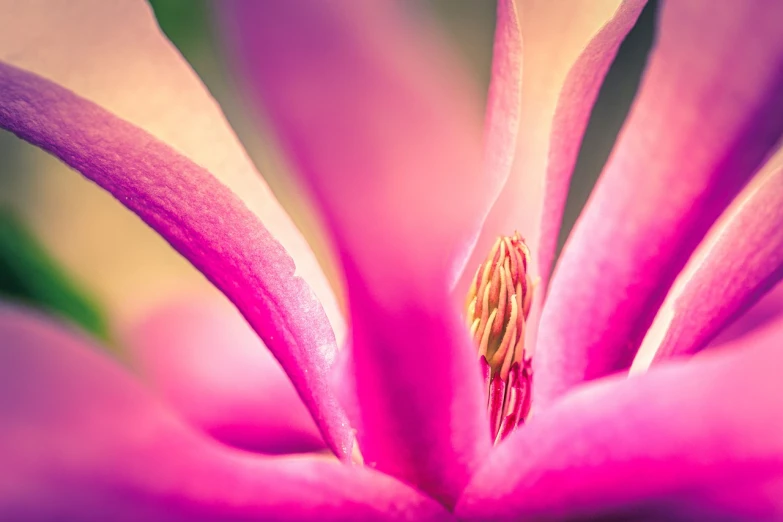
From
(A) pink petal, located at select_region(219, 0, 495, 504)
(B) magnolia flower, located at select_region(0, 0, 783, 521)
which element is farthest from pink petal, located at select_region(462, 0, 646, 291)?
(A) pink petal, located at select_region(219, 0, 495, 504)

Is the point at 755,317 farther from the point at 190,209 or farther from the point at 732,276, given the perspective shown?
the point at 190,209

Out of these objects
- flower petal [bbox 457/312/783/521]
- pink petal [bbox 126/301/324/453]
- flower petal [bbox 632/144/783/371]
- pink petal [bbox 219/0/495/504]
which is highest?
pink petal [bbox 219/0/495/504]

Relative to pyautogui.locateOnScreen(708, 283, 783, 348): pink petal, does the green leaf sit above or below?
above

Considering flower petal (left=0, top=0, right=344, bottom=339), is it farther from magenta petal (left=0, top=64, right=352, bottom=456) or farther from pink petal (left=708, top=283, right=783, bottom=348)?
pink petal (left=708, top=283, right=783, bottom=348)

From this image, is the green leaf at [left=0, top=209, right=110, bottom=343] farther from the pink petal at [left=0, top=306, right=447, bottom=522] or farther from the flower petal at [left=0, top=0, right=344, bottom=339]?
the pink petal at [left=0, top=306, right=447, bottom=522]

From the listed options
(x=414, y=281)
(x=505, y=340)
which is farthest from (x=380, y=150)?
(x=505, y=340)

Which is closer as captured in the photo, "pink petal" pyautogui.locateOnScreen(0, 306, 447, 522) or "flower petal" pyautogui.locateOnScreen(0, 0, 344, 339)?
"pink petal" pyautogui.locateOnScreen(0, 306, 447, 522)

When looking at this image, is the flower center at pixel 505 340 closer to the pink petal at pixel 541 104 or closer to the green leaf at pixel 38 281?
the pink petal at pixel 541 104
